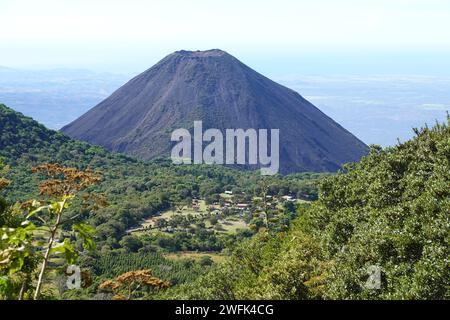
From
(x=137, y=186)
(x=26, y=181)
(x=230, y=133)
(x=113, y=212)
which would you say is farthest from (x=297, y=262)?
(x=230, y=133)

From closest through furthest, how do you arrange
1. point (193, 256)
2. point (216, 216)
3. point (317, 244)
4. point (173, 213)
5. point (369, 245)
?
point (369, 245), point (317, 244), point (193, 256), point (216, 216), point (173, 213)

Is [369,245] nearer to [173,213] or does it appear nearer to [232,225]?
[232,225]

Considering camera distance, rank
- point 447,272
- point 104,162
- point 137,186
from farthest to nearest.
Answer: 1. point 104,162
2. point 137,186
3. point 447,272

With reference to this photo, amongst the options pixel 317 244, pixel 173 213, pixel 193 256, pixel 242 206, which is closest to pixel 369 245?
pixel 317 244

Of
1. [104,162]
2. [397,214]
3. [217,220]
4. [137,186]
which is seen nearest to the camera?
[397,214]

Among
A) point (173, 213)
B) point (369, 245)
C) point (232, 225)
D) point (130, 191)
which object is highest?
point (369, 245)

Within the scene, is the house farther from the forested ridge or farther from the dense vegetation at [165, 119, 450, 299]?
the dense vegetation at [165, 119, 450, 299]

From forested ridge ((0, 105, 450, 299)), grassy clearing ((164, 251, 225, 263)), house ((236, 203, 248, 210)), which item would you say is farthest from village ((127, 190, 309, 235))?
grassy clearing ((164, 251, 225, 263))

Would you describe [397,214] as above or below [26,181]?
above

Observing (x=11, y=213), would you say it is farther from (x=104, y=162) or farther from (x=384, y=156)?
(x=104, y=162)
